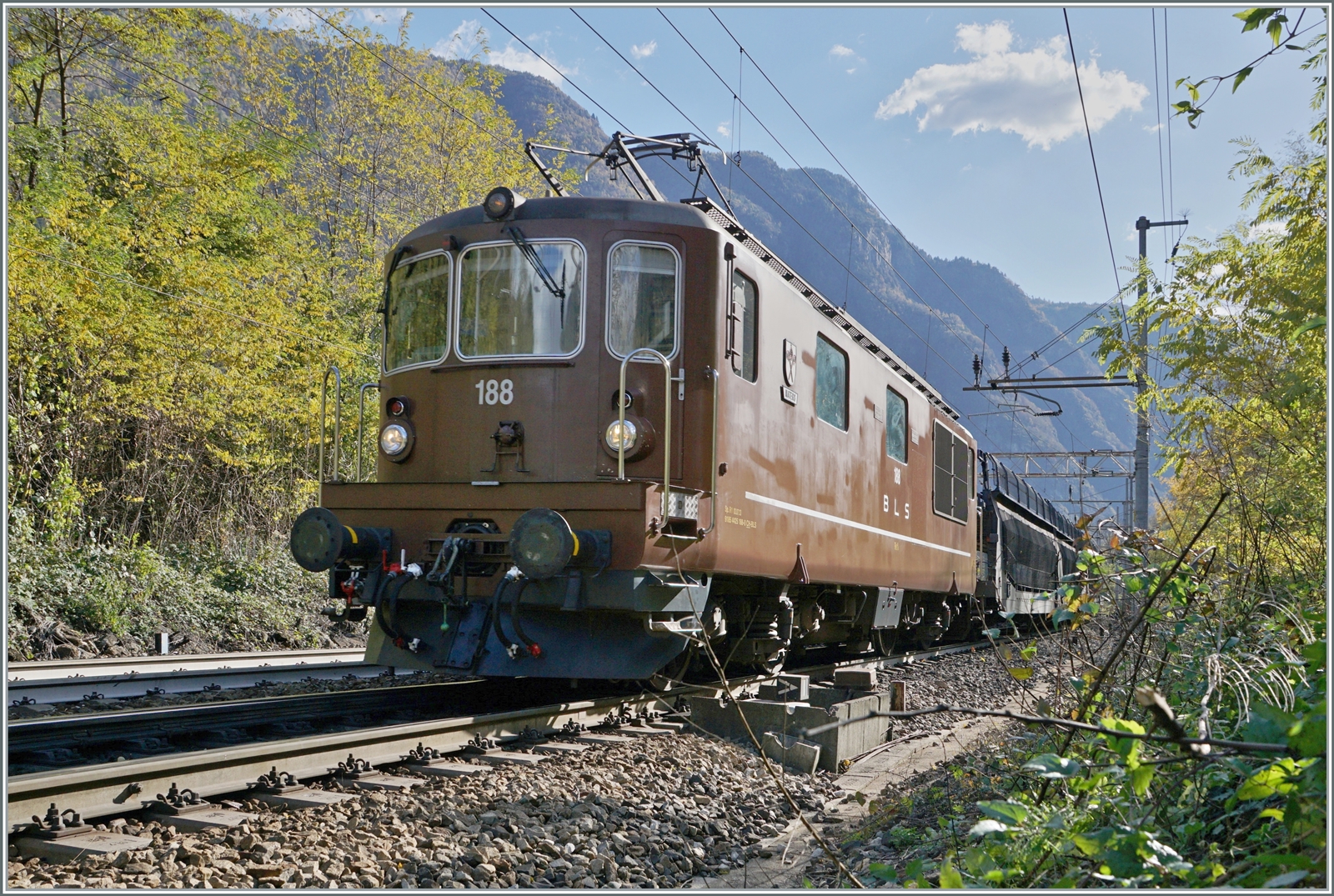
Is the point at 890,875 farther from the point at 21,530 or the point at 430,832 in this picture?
the point at 21,530

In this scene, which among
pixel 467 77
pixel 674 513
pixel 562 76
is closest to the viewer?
pixel 674 513

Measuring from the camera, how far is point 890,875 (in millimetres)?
3152

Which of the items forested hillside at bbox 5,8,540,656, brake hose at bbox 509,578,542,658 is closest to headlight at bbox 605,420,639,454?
brake hose at bbox 509,578,542,658

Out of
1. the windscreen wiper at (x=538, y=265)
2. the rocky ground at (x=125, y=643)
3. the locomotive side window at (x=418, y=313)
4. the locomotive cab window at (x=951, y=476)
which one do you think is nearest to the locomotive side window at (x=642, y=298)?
the windscreen wiper at (x=538, y=265)

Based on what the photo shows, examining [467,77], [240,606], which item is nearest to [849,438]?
[240,606]

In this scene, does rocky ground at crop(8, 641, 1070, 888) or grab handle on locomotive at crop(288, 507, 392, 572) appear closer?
rocky ground at crop(8, 641, 1070, 888)

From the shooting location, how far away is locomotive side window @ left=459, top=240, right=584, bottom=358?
7156 mm

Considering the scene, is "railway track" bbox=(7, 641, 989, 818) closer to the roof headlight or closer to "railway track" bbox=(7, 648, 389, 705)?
"railway track" bbox=(7, 648, 389, 705)

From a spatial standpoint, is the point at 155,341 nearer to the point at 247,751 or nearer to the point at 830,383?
the point at 830,383

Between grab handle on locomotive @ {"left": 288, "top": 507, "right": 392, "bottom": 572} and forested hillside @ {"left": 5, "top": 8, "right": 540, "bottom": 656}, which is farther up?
forested hillside @ {"left": 5, "top": 8, "right": 540, "bottom": 656}

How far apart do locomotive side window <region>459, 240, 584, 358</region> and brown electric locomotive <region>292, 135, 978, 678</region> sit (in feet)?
0.05

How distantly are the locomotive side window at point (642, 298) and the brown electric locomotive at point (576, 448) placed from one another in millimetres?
13

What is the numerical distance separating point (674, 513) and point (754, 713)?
1.56 meters

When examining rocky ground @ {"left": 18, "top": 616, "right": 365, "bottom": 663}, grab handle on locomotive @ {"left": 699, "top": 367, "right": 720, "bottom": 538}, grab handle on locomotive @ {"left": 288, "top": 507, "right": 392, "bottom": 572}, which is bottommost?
rocky ground @ {"left": 18, "top": 616, "right": 365, "bottom": 663}
